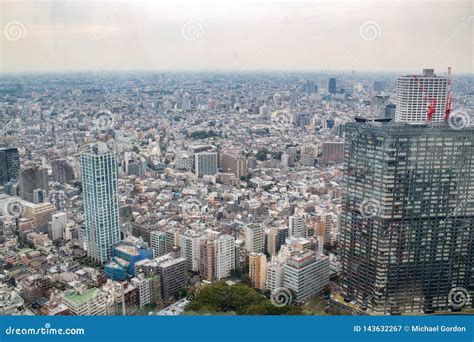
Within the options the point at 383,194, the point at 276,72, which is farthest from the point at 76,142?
the point at 383,194

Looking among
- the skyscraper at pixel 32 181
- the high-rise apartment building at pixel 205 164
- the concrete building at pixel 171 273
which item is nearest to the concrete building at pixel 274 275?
the concrete building at pixel 171 273

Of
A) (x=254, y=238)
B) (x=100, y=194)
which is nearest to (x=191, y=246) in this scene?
(x=254, y=238)

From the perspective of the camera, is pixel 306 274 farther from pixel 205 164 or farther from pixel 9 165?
pixel 205 164

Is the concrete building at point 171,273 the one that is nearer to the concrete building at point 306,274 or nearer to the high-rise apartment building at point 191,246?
the high-rise apartment building at point 191,246

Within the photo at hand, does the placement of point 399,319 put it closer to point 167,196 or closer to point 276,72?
point 276,72

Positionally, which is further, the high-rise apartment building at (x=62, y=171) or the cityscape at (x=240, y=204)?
the high-rise apartment building at (x=62, y=171)

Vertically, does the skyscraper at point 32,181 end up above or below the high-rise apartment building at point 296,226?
above
